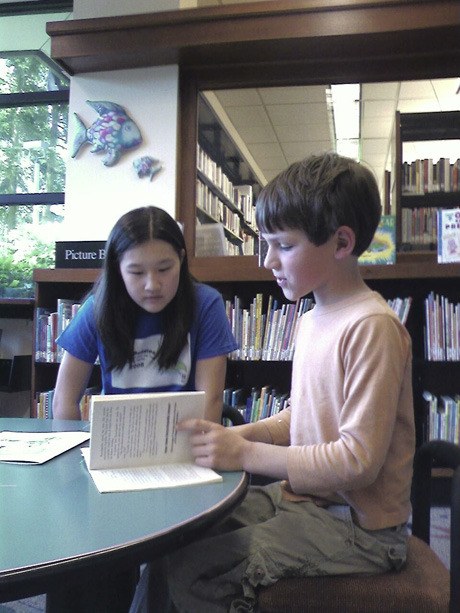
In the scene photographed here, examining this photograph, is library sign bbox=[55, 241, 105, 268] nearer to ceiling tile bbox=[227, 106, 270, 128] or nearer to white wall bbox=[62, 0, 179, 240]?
white wall bbox=[62, 0, 179, 240]

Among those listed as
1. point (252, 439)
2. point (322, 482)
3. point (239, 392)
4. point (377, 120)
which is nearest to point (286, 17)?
point (239, 392)

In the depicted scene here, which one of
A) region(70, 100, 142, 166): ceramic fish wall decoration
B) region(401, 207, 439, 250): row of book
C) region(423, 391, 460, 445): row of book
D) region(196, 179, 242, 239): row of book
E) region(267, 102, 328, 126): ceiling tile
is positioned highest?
region(267, 102, 328, 126): ceiling tile

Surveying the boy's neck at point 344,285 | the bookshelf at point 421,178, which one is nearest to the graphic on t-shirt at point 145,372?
the boy's neck at point 344,285

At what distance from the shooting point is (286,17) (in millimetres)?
2678

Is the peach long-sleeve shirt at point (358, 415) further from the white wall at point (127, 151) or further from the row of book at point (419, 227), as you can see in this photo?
the white wall at point (127, 151)

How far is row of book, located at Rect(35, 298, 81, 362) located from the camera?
8.80 feet

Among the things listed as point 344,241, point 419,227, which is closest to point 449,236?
point 419,227

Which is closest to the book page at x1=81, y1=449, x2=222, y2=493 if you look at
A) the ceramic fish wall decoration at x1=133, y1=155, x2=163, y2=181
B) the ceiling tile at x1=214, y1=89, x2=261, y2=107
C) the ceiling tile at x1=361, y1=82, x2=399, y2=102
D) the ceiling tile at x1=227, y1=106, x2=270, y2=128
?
the ceramic fish wall decoration at x1=133, y1=155, x2=163, y2=181

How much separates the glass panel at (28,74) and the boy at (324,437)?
3.31 metres

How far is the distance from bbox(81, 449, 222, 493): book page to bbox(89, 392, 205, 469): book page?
15 mm

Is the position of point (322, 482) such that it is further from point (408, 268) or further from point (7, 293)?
point (7, 293)

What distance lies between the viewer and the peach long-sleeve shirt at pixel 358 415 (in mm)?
815

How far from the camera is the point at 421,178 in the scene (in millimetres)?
3971

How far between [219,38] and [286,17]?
0.33 metres
